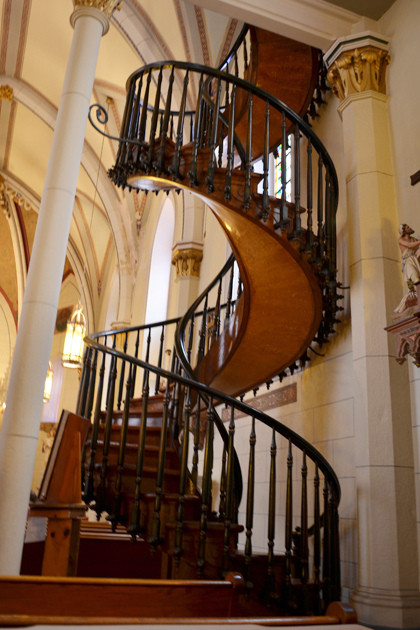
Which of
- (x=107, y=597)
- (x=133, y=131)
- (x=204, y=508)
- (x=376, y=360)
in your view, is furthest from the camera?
(x=133, y=131)

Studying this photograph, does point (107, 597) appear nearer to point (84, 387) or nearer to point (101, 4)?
point (84, 387)

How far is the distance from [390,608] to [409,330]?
5.11ft

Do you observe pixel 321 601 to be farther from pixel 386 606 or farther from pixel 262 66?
pixel 262 66

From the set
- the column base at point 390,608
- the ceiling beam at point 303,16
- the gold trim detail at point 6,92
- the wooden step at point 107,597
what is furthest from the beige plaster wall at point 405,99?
the gold trim detail at point 6,92

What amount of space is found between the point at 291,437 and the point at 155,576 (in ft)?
9.87

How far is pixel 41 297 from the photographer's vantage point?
374 centimetres

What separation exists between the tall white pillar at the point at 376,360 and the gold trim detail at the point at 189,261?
12.8 feet

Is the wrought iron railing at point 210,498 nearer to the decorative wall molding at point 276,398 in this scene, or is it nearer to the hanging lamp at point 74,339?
the decorative wall molding at point 276,398

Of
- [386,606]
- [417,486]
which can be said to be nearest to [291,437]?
[417,486]

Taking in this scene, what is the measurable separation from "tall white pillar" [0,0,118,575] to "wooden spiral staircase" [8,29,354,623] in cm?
39

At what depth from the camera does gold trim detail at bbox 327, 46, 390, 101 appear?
435 centimetres

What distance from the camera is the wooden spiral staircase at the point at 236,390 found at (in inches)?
128

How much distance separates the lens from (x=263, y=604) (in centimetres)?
327

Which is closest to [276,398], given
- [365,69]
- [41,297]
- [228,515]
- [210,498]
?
[210,498]
